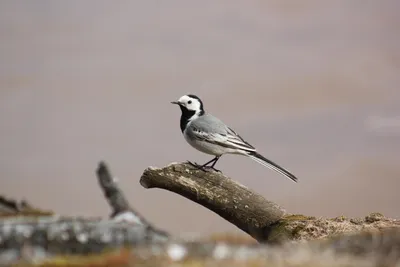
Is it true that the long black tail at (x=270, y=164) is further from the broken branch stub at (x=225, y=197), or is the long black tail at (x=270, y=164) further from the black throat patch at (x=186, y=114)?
the black throat patch at (x=186, y=114)

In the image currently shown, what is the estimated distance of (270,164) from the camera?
13.2 m

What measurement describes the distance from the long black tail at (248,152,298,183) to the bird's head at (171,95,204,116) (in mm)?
1525

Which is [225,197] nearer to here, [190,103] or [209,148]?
[209,148]

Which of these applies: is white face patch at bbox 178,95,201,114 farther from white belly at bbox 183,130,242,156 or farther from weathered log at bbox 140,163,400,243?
weathered log at bbox 140,163,400,243

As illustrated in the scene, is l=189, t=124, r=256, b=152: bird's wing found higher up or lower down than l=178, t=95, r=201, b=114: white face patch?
lower down

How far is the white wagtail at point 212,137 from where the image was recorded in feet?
42.7

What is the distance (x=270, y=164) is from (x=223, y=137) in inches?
46.6

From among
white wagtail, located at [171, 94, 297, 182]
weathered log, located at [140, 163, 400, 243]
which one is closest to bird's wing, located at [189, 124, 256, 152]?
white wagtail, located at [171, 94, 297, 182]

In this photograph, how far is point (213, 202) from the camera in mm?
13156

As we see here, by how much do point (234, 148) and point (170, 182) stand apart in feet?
5.19

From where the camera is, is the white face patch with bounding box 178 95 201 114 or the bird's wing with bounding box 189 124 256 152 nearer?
the bird's wing with bounding box 189 124 256 152

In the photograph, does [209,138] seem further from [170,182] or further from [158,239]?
[158,239]

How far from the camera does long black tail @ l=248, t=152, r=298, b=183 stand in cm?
1320

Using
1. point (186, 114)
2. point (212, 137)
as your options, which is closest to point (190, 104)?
point (186, 114)
